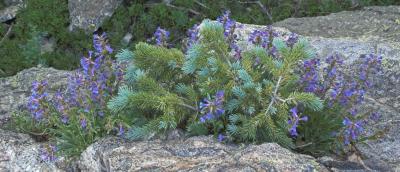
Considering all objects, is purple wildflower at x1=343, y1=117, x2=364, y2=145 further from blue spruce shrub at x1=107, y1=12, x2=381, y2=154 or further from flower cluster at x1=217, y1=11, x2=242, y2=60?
flower cluster at x1=217, y1=11, x2=242, y2=60

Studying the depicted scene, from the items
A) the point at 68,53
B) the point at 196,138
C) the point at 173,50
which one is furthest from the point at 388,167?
the point at 68,53

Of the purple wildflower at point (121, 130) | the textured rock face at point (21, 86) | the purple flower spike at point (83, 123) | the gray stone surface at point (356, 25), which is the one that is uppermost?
the gray stone surface at point (356, 25)

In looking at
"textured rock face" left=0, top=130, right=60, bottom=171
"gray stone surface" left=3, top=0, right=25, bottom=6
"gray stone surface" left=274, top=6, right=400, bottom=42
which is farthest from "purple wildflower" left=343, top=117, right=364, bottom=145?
"gray stone surface" left=3, top=0, right=25, bottom=6

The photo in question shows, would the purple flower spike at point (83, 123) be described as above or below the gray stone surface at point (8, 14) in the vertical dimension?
below

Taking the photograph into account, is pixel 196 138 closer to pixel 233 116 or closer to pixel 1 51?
pixel 233 116

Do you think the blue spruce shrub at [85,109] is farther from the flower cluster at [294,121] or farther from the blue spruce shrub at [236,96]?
the flower cluster at [294,121]

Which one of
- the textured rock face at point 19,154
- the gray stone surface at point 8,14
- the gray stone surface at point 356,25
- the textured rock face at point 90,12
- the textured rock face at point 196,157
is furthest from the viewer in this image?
the gray stone surface at point 8,14

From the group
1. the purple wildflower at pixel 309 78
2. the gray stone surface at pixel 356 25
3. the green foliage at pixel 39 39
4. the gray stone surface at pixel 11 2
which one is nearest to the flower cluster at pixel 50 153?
the purple wildflower at pixel 309 78

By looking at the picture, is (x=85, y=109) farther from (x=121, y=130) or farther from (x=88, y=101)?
(x=121, y=130)
